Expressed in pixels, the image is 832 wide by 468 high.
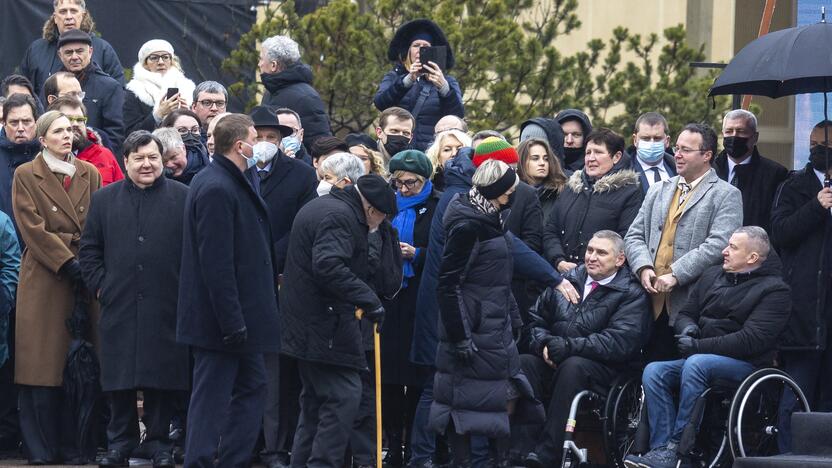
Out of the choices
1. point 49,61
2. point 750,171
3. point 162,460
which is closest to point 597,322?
point 750,171

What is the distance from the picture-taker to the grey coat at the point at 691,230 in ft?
37.2

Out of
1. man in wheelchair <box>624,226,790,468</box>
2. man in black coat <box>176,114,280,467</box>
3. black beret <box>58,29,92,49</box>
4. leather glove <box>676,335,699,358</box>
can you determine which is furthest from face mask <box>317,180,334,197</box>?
black beret <box>58,29,92,49</box>

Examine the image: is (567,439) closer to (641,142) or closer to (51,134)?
(641,142)

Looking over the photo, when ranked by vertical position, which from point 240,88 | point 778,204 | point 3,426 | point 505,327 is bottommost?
point 3,426

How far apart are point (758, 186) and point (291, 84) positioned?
139 inches

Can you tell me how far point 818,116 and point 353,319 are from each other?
13.8 feet

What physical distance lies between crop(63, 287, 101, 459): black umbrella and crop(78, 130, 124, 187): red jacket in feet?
3.71

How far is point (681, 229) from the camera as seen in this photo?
1149 cm

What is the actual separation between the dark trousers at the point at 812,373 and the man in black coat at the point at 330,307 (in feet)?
9.40

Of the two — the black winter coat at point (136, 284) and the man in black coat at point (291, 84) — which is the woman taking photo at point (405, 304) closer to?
the black winter coat at point (136, 284)

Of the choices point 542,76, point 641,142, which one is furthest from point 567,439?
point 542,76

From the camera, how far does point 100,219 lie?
1095 centimetres

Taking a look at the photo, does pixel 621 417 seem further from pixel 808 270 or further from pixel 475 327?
pixel 808 270

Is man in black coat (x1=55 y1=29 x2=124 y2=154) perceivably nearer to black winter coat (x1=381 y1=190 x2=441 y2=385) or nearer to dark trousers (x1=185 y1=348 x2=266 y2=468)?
black winter coat (x1=381 y1=190 x2=441 y2=385)
